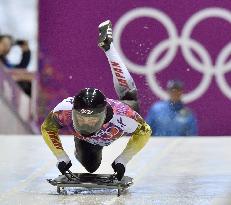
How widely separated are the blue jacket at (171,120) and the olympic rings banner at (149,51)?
0.58 meters

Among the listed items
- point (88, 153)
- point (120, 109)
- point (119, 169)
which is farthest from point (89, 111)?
point (88, 153)

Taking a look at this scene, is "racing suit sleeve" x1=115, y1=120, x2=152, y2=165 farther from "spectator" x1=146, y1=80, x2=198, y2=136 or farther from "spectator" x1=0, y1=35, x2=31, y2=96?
"spectator" x1=0, y1=35, x2=31, y2=96

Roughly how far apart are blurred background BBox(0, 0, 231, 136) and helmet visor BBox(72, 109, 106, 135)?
21.0 feet

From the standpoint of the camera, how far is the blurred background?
13.9 m

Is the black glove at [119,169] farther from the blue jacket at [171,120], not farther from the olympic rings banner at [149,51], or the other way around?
the olympic rings banner at [149,51]

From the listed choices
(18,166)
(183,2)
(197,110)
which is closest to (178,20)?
(183,2)

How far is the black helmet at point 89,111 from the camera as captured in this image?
23.8 feet

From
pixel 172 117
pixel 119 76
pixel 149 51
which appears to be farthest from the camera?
pixel 149 51

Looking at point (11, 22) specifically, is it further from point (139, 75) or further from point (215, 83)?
point (215, 83)

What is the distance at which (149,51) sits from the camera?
1405cm

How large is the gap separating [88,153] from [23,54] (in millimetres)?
5583

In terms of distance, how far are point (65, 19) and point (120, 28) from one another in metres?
0.87

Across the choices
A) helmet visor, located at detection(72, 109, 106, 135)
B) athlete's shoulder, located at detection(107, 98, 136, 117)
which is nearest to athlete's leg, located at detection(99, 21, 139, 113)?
athlete's shoulder, located at detection(107, 98, 136, 117)

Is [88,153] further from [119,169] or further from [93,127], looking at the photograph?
[93,127]
